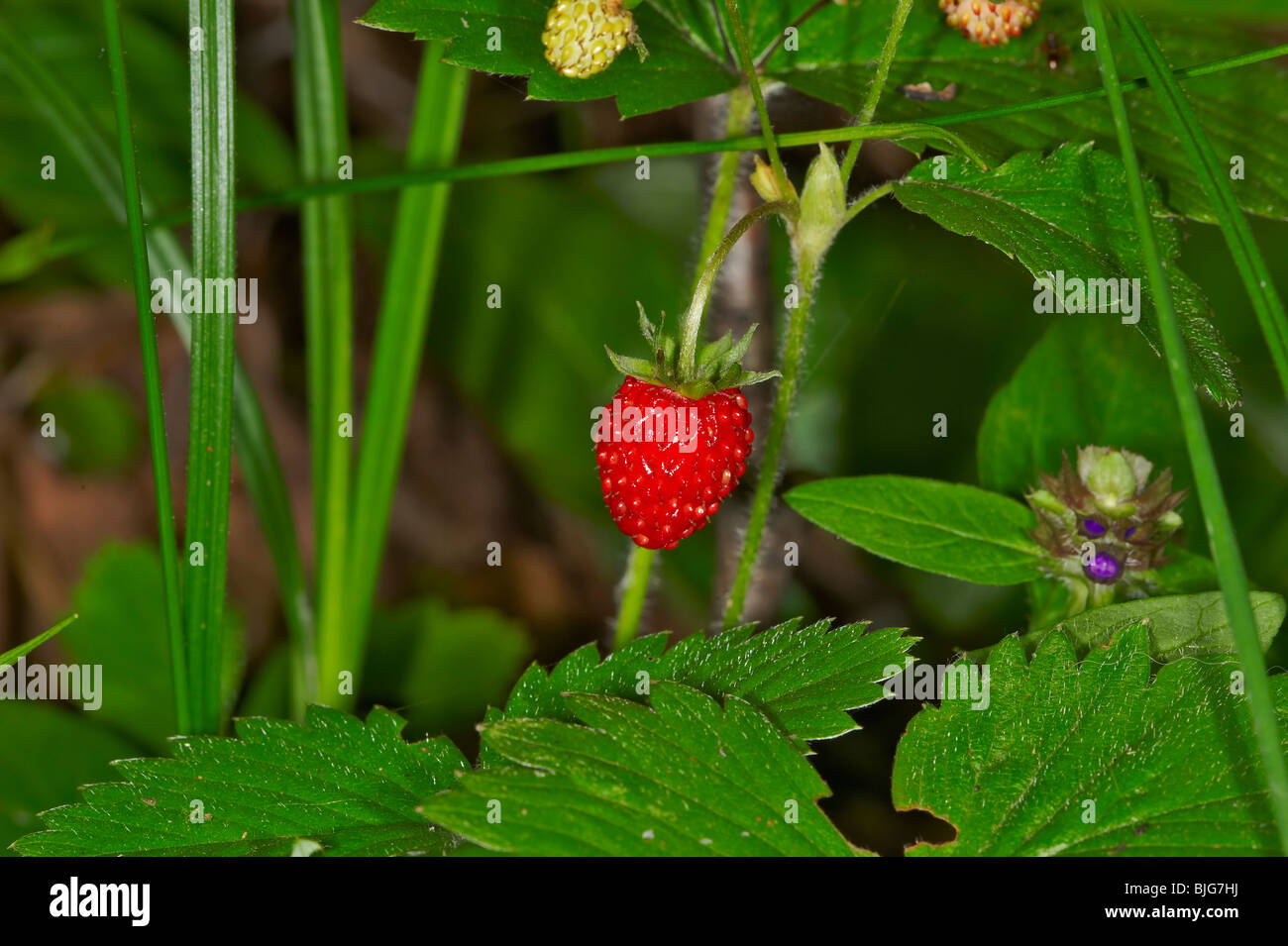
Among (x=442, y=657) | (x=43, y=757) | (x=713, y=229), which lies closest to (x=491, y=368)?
(x=442, y=657)

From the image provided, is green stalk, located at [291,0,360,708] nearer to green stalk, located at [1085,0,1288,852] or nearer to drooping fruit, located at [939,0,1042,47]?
drooping fruit, located at [939,0,1042,47]

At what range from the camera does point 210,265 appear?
33.6 inches

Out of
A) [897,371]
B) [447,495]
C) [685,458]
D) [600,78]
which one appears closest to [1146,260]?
[685,458]

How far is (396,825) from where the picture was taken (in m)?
0.81

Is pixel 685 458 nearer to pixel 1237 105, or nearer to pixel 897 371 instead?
pixel 1237 105

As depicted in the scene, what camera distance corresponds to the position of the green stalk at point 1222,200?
0.69 m

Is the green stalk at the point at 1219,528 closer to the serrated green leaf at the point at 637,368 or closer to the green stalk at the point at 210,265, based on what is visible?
the serrated green leaf at the point at 637,368

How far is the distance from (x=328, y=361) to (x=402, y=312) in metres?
0.11

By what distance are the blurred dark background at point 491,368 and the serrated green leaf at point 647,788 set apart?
719 mm

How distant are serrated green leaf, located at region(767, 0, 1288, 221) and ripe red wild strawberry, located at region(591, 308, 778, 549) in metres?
0.28

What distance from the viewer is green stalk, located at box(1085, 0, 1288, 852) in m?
0.56

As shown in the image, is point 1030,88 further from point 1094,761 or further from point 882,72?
point 1094,761

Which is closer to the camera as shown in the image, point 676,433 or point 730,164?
point 676,433

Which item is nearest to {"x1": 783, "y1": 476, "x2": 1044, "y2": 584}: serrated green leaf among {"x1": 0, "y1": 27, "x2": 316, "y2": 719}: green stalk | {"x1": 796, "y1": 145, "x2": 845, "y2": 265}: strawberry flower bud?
{"x1": 796, "y1": 145, "x2": 845, "y2": 265}: strawberry flower bud
